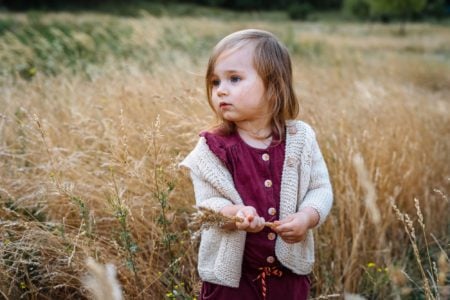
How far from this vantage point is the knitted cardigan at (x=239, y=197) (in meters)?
1.77

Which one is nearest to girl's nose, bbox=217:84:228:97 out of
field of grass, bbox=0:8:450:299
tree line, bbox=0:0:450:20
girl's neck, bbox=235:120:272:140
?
girl's neck, bbox=235:120:272:140

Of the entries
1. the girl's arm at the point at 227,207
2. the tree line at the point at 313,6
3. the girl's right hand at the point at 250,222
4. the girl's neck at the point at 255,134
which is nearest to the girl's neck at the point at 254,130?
the girl's neck at the point at 255,134

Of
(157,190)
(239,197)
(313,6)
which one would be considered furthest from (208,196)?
(313,6)

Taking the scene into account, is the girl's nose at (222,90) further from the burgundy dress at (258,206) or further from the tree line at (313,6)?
the tree line at (313,6)

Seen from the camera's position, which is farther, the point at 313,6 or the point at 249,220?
the point at 313,6

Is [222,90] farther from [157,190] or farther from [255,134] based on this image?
[157,190]

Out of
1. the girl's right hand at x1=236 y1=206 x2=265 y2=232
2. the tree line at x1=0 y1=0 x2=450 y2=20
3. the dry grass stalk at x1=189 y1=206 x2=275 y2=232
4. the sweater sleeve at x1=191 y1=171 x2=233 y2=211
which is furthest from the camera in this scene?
the tree line at x1=0 y1=0 x2=450 y2=20

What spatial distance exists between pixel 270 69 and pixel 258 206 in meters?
0.48

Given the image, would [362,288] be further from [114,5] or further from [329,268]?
[114,5]

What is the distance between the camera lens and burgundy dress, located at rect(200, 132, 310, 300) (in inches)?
70.0

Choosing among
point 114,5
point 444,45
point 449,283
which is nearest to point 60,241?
point 449,283

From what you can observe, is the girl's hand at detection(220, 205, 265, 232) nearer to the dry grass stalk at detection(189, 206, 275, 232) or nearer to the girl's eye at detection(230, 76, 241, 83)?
the dry grass stalk at detection(189, 206, 275, 232)

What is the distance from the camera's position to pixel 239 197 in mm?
1766

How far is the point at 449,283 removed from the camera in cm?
263
